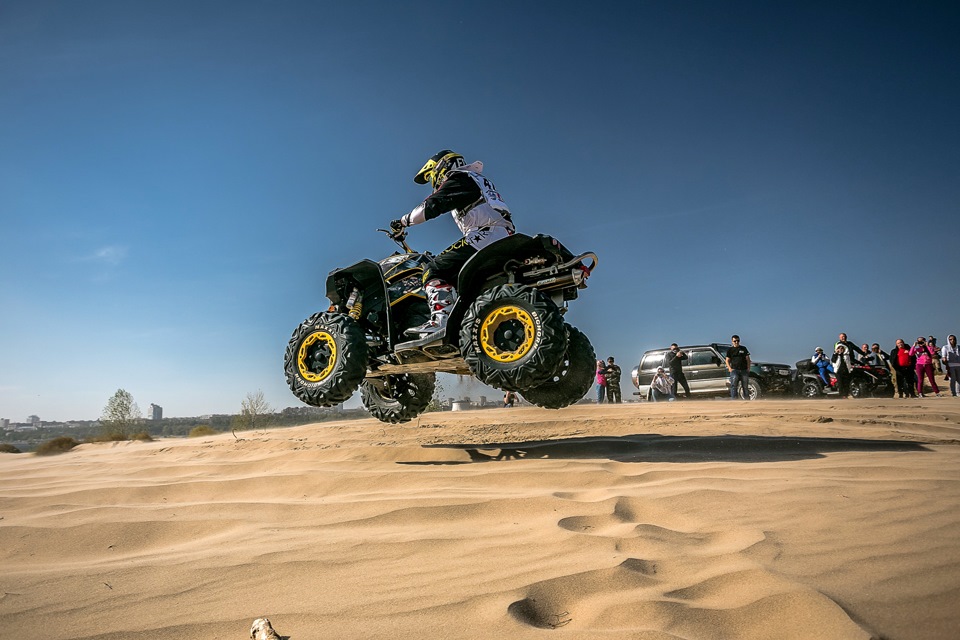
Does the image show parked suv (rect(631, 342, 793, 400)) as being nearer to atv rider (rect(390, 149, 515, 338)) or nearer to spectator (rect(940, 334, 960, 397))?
spectator (rect(940, 334, 960, 397))

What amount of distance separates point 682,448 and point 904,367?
12338 millimetres

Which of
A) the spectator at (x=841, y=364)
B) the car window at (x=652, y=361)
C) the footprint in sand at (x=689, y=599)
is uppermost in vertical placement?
the car window at (x=652, y=361)

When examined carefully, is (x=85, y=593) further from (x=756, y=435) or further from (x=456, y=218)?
(x=756, y=435)

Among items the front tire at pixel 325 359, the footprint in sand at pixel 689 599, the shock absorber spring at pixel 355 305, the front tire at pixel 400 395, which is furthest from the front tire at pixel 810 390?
the footprint in sand at pixel 689 599

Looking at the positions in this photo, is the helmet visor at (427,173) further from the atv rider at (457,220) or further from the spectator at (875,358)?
the spectator at (875,358)

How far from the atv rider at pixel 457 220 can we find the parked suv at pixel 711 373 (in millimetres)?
12584

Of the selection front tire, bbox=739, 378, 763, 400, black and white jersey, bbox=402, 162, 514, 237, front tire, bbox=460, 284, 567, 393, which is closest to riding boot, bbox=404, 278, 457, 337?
front tire, bbox=460, 284, 567, 393

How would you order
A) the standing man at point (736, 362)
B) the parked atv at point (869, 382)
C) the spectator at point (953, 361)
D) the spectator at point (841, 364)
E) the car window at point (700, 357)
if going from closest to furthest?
the spectator at point (953, 361)
the standing man at point (736, 362)
the spectator at point (841, 364)
the parked atv at point (869, 382)
the car window at point (700, 357)

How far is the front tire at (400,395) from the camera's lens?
6.12 meters

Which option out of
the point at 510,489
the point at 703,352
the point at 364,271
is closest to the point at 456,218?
the point at 364,271

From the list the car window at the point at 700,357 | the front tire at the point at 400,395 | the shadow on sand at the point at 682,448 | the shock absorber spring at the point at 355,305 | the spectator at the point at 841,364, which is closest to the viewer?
the shadow on sand at the point at 682,448

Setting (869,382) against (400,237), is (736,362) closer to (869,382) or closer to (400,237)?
(869,382)

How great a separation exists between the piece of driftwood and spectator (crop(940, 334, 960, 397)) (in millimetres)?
15502

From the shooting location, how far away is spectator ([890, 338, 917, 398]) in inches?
508
